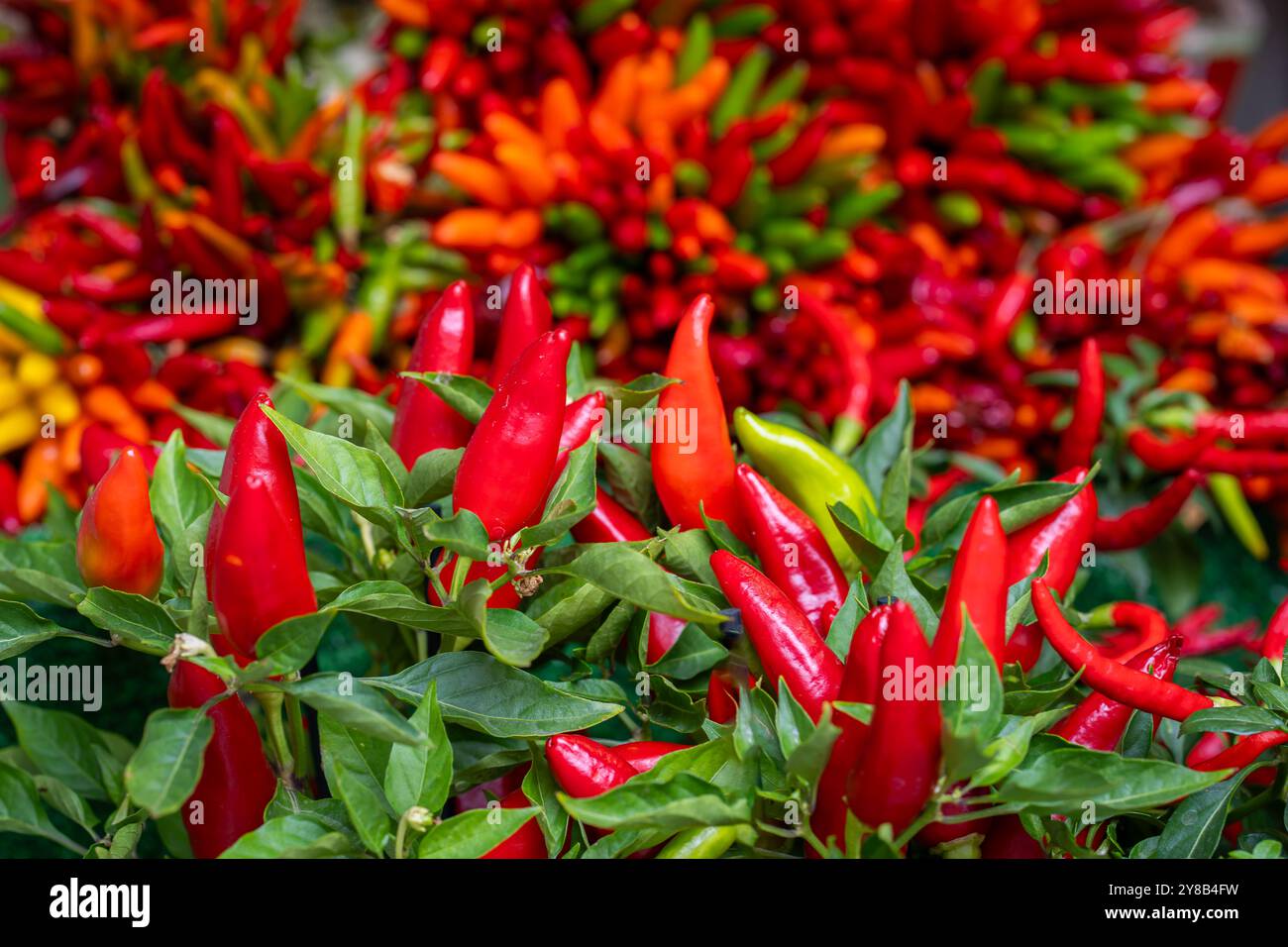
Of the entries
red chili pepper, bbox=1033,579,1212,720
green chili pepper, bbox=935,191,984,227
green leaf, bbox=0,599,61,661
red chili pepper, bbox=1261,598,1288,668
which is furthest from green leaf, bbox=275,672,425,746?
green chili pepper, bbox=935,191,984,227

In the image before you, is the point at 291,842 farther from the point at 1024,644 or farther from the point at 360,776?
the point at 1024,644

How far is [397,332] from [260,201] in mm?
308

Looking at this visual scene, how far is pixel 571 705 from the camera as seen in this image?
0.72 metres

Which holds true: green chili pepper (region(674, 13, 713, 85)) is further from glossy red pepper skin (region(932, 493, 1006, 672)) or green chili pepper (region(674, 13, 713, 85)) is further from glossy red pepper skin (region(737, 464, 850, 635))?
glossy red pepper skin (region(932, 493, 1006, 672))

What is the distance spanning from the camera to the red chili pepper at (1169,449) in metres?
1.38

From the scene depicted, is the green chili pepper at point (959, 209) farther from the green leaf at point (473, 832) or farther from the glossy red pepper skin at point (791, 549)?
the green leaf at point (473, 832)

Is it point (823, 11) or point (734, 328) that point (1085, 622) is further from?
point (823, 11)

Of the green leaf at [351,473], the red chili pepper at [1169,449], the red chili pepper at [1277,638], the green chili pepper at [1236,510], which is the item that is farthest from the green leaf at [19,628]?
the green chili pepper at [1236,510]

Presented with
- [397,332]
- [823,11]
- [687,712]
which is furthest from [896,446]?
[823,11]

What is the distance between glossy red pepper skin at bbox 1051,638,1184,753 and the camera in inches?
30.8

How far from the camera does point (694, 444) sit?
34.8 inches

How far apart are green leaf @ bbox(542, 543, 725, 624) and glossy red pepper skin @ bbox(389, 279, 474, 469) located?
0.19 m

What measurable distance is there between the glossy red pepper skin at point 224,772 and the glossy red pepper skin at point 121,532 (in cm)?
7

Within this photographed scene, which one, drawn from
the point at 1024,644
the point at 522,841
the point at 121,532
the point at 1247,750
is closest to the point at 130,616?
the point at 121,532
